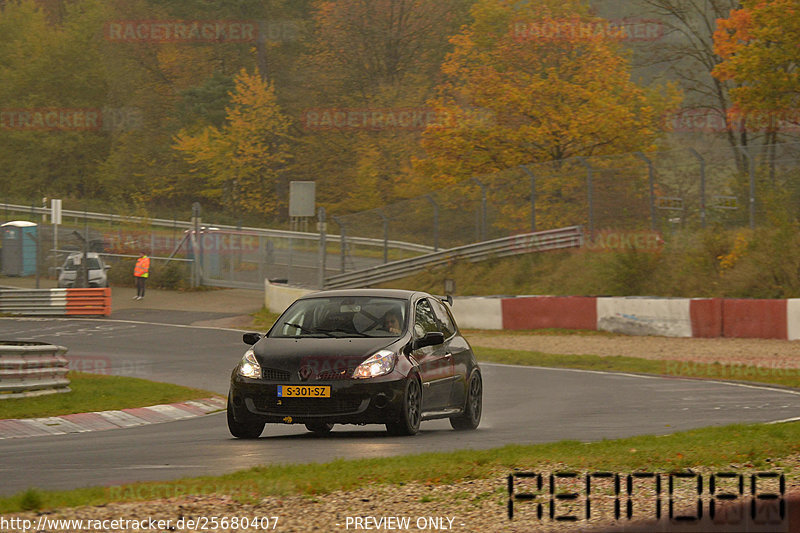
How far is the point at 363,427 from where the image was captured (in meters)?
14.0

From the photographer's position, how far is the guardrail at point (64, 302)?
39.4 meters

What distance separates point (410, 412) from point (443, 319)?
6.71 ft

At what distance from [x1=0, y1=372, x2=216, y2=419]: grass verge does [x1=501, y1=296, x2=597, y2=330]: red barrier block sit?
13952 mm

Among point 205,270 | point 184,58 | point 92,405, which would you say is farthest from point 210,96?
point 92,405

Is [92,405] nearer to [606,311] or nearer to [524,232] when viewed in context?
[606,311]

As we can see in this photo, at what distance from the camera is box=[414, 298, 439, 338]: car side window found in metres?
13.0

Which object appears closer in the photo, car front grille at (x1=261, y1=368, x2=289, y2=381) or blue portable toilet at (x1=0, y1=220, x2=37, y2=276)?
car front grille at (x1=261, y1=368, x2=289, y2=381)

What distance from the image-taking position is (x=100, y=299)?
3941 cm

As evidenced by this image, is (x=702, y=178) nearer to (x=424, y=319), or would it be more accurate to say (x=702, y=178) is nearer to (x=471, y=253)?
(x=471, y=253)

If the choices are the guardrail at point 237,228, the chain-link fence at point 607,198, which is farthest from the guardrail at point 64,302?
the chain-link fence at point 607,198

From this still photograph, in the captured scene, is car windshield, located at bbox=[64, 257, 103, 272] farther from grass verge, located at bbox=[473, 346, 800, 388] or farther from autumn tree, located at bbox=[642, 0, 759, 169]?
autumn tree, located at bbox=[642, 0, 759, 169]

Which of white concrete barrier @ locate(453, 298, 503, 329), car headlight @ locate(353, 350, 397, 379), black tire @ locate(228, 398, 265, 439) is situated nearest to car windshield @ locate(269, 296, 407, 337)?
car headlight @ locate(353, 350, 397, 379)

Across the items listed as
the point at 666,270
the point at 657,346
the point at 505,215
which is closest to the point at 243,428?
the point at 657,346

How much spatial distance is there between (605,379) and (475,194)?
60.1 feet
